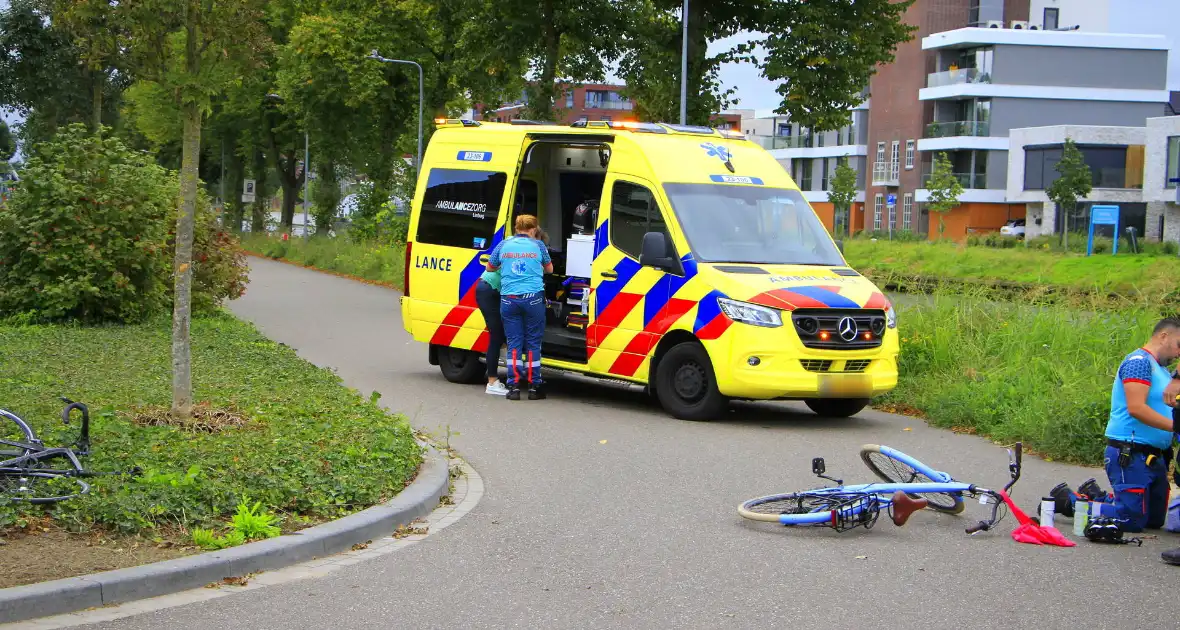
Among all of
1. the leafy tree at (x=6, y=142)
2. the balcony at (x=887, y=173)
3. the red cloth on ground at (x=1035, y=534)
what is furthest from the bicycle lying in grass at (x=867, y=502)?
the leafy tree at (x=6, y=142)

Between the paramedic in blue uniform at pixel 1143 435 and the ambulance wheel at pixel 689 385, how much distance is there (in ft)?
14.7

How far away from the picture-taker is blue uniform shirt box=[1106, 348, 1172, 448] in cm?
774

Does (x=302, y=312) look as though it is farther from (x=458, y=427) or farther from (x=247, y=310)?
(x=458, y=427)

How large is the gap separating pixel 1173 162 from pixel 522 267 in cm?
5618

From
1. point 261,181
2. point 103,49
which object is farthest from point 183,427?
point 261,181

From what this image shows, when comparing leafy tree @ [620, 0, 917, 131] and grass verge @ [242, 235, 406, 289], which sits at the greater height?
leafy tree @ [620, 0, 917, 131]

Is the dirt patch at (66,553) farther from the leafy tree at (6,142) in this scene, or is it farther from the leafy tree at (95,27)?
the leafy tree at (6,142)

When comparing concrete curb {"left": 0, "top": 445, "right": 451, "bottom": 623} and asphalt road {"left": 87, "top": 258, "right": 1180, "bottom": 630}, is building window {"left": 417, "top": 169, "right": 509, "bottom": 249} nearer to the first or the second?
asphalt road {"left": 87, "top": 258, "right": 1180, "bottom": 630}

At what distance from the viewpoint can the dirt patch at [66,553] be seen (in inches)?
237

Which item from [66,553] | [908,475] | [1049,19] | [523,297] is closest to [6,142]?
[1049,19]

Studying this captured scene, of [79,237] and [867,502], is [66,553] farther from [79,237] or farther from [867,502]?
[79,237]

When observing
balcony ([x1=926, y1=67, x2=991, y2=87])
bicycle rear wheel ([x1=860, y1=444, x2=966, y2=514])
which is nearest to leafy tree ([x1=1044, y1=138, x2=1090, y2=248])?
balcony ([x1=926, y1=67, x2=991, y2=87])

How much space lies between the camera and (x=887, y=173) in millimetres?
84750

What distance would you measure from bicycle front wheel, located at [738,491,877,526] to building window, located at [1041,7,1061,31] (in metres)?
84.8
